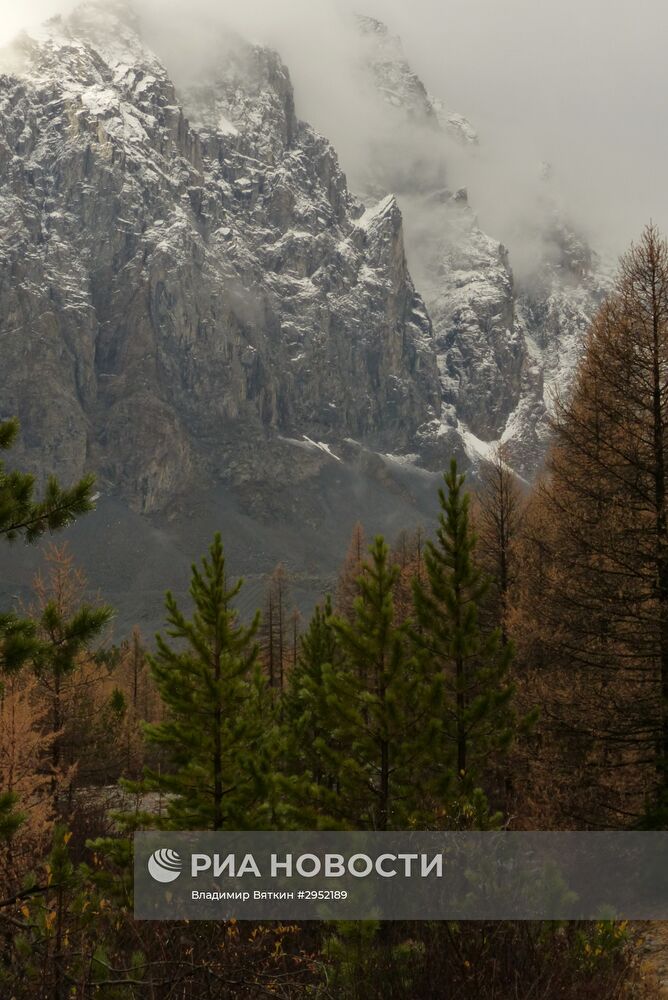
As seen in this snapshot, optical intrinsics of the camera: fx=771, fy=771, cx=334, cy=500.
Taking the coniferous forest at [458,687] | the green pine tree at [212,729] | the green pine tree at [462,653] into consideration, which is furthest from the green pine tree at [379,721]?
the green pine tree at [212,729]

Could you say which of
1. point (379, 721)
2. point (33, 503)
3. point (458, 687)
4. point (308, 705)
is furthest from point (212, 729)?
point (33, 503)

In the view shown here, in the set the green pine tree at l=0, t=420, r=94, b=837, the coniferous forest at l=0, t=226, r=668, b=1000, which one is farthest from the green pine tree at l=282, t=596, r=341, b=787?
the green pine tree at l=0, t=420, r=94, b=837

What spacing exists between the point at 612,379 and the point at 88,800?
68.5 feet

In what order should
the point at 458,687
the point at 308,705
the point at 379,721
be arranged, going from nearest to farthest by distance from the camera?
1. the point at 379,721
2. the point at 458,687
3. the point at 308,705

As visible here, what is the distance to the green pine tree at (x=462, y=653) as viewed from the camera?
1197 centimetres

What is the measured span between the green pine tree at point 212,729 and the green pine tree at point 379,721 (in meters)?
1.46

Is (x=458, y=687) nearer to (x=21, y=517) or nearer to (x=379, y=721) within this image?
(x=379, y=721)

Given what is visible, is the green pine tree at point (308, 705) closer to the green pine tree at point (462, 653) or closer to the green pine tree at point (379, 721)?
the green pine tree at point (462, 653)

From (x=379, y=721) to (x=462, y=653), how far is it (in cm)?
214

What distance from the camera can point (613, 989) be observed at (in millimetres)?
5891

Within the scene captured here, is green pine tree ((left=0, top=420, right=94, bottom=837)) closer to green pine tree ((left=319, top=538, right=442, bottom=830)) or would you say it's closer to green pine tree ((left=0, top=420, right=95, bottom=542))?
green pine tree ((left=0, top=420, right=95, bottom=542))

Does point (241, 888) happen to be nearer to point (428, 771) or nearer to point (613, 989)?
point (428, 771)

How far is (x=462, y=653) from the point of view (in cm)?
1240

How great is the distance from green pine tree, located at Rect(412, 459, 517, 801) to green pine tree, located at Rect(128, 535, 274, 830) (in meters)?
2.97
